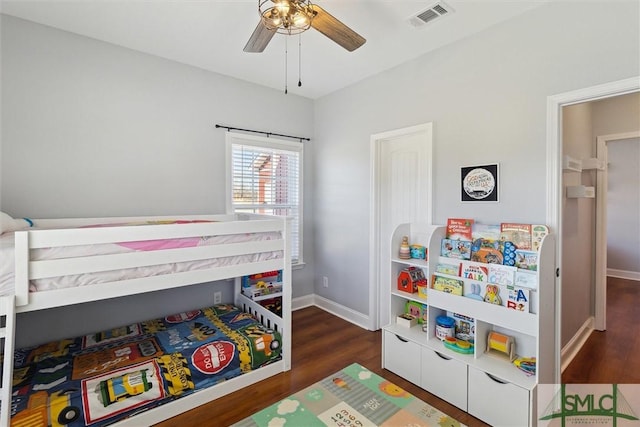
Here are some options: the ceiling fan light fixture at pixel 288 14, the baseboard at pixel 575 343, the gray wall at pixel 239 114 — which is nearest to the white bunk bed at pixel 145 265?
the gray wall at pixel 239 114

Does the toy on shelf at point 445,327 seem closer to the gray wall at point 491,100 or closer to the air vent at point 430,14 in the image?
the gray wall at point 491,100

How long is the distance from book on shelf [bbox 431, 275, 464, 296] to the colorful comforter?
Result: 1337mm

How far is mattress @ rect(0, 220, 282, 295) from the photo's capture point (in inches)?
59.6

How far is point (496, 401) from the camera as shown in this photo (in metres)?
1.85

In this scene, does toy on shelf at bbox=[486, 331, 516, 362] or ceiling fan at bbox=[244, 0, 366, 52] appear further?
toy on shelf at bbox=[486, 331, 516, 362]

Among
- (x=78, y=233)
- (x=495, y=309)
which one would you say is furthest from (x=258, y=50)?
(x=495, y=309)

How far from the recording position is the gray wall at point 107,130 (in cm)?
224

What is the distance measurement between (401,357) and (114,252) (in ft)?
7.04

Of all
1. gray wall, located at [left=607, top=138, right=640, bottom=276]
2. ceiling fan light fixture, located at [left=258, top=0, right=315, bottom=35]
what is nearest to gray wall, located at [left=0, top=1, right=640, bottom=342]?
ceiling fan light fixture, located at [left=258, top=0, right=315, bottom=35]

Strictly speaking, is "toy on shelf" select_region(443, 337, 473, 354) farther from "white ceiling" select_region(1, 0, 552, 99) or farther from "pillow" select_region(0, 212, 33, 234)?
"pillow" select_region(0, 212, 33, 234)

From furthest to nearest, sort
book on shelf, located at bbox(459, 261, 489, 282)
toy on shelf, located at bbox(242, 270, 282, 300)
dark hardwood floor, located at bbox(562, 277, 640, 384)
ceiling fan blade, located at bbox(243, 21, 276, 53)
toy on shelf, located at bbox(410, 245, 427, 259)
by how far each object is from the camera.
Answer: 1. toy on shelf, located at bbox(242, 270, 282, 300)
2. toy on shelf, located at bbox(410, 245, 427, 259)
3. dark hardwood floor, located at bbox(562, 277, 640, 384)
4. book on shelf, located at bbox(459, 261, 489, 282)
5. ceiling fan blade, located at bbox(243, 21, 276, 53)

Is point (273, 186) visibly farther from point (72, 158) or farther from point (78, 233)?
point (78, 233)

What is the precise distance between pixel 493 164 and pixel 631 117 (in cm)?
A: 202

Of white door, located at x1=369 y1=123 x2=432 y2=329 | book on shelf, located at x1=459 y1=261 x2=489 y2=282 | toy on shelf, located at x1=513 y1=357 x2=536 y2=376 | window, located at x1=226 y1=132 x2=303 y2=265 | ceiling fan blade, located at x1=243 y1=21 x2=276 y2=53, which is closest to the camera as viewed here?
ceiling fan blade, located at x1=243 y1=21 x2=276 y2=53
